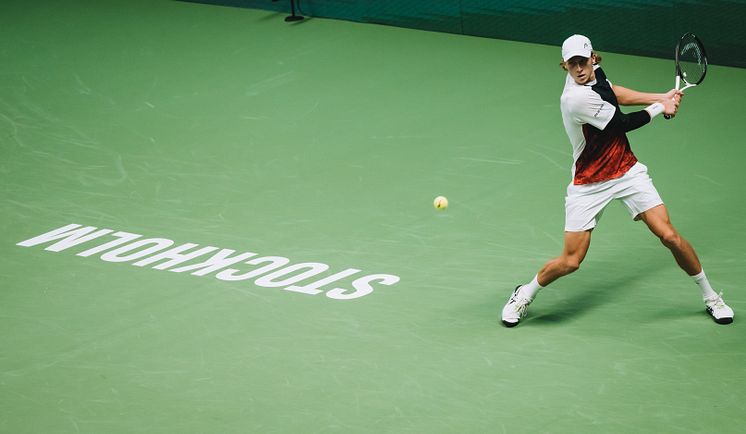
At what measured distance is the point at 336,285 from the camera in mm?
10828

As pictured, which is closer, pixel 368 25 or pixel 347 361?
pixel 347 361

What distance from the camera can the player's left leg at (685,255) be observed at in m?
9.47

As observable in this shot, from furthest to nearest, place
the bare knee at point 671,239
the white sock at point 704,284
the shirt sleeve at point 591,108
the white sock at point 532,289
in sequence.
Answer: the white sock at point 532,289 < the white sock at point 704,284 < the bare knee at point 671,239 < the shirt sleeve at point 591,108

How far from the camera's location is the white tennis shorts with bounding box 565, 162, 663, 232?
9547 mm

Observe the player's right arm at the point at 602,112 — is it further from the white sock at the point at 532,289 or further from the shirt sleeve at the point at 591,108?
the white sock at the point at 532,289

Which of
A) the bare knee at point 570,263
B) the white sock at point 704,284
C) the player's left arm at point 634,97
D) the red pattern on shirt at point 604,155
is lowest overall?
the white sock at point 704,284

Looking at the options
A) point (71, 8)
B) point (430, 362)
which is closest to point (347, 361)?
point (430, 362)

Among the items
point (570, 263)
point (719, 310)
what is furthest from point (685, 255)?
point (570, 263)

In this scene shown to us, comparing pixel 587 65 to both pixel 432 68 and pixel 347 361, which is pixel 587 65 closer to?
pixel 347 361

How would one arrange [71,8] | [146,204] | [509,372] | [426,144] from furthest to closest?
[71,8] < [426,144] < [146,204] < [509,372]

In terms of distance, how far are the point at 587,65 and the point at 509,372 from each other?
2.19 m

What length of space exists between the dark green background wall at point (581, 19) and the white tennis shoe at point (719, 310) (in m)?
6.06

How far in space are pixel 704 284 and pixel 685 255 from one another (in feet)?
1.04

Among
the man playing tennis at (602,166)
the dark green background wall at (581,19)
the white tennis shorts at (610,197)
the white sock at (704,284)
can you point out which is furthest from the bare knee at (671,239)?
the dark green background wall at (581,19)
